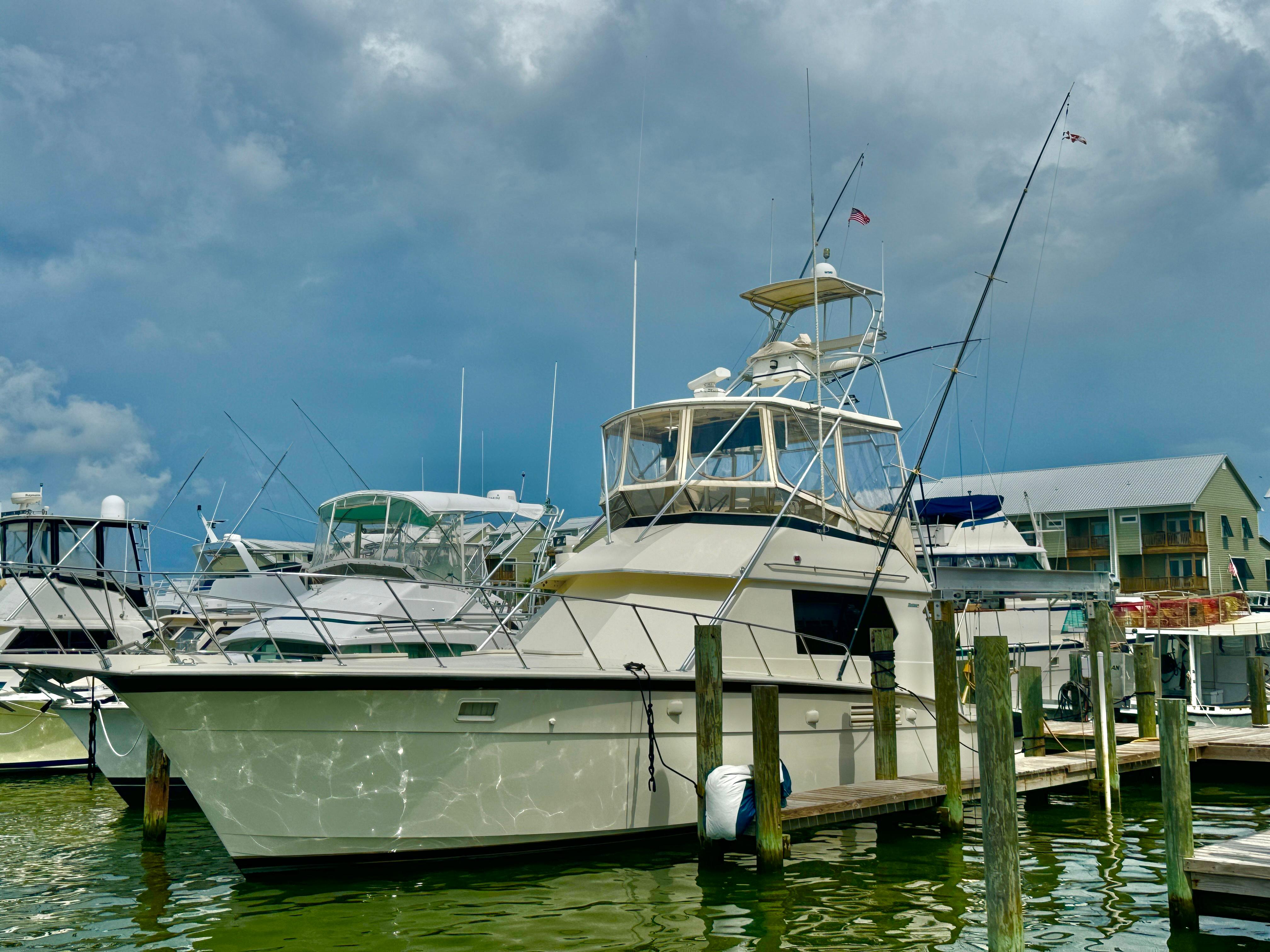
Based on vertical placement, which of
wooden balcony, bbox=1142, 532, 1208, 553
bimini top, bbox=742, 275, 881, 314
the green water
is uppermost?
bimini top, bbox=742, 275, 881, 314

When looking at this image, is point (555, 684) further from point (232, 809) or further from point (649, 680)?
point (232, 809)

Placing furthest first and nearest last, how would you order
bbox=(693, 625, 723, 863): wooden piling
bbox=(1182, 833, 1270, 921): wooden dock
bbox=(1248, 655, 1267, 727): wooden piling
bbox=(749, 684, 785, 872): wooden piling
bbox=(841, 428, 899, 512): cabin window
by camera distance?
bbox=(1248, 655, 1267, 727): wooden piling
bbox=(841, 428, 899, 512): cabin window
bbox=(693, 625, 723, 863): wooden piling
bbox=(749, 684, 785, 872): wooden piling
bbox=(1182, 833, 1270, 921): wooden dock

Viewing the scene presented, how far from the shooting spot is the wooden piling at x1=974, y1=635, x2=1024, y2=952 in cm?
665

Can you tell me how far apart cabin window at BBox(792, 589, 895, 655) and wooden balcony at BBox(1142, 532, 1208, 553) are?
31.5 m

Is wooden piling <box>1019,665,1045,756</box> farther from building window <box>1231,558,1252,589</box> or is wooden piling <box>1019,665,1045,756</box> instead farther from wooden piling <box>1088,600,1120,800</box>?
building window <box>1231,558,1252,589</box>

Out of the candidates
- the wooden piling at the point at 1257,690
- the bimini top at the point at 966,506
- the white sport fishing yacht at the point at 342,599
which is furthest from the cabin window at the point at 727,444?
the bimini top at the point at 966,506

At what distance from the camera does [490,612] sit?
51.6 feet

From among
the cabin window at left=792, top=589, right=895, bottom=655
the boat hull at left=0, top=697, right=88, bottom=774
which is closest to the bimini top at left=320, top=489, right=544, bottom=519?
the boat hull at left=0, top=697, right=88, bottom=774

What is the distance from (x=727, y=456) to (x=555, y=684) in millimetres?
3871

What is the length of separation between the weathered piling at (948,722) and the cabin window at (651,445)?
3500mm

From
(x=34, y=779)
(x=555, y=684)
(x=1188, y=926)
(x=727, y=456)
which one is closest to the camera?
(x=1188, y=926)

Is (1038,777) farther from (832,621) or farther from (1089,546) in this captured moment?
(1089,546)

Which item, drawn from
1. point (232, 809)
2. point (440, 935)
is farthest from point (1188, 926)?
point (232, 809)

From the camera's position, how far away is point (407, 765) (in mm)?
8930
